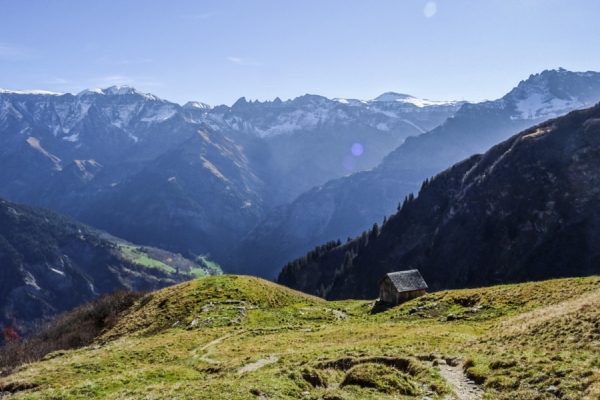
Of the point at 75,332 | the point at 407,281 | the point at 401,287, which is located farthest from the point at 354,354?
the point at 75,332

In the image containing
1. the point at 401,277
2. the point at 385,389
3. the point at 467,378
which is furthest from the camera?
the point at 401,277

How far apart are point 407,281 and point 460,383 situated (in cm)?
5103

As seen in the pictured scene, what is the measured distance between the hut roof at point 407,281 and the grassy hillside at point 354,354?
869 cm

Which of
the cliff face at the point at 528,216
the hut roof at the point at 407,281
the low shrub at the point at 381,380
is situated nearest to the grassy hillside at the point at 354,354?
the low shrub at the point at 381,380

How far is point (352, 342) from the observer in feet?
131

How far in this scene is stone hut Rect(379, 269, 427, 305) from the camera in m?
71.0

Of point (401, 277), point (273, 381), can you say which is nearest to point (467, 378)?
point (273, 381)

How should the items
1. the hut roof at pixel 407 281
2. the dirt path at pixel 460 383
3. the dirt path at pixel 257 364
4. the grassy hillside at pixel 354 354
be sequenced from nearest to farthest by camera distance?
the dirt path at pixel 460 383 < the grassy hillside at pixel 354 354 < the dirt path at pixel 257 364 < the hut roof at pixel 407 281

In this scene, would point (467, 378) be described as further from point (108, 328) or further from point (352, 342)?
point (108, 328)

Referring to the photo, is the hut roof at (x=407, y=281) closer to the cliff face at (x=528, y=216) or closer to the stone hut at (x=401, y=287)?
the stone hut at (x=401, y=287)

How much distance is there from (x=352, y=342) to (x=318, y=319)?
77.2 feet

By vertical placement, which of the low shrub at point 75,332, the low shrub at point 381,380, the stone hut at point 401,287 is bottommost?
the low shrub at point 75,332

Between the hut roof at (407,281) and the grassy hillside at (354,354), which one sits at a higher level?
the grassy hillside at (354,354)

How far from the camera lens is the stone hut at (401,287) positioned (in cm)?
7100
